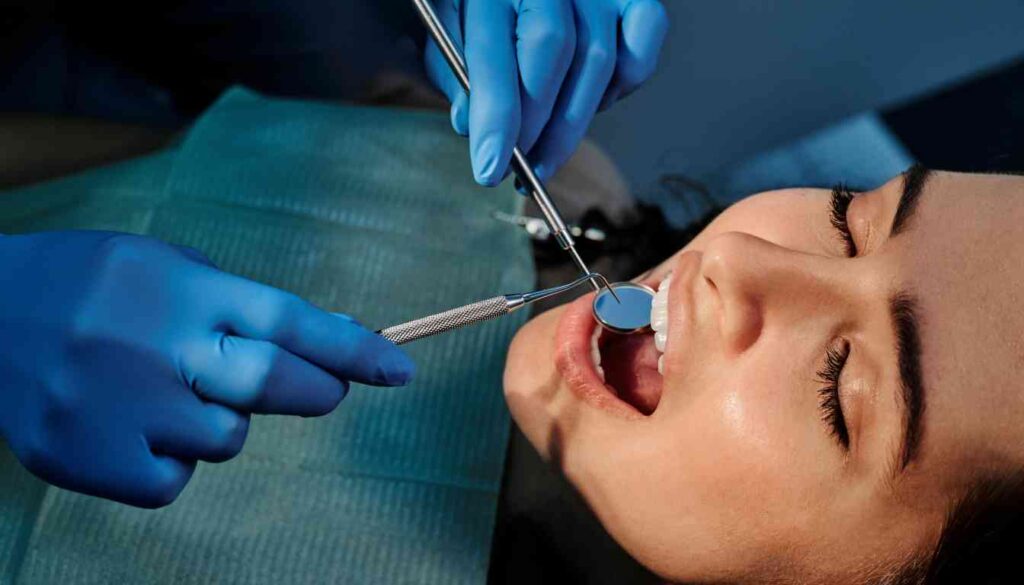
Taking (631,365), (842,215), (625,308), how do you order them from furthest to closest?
(631,365) < (625,308) < (842,215)

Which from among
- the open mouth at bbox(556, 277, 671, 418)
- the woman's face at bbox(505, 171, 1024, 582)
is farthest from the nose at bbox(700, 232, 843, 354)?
the open mouth at bbox(556, 277, 671, 418)

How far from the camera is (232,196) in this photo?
1.26m

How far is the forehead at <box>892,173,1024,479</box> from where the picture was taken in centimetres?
72

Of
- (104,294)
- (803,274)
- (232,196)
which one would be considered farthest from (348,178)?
(803,274)

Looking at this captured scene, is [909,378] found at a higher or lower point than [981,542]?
higher

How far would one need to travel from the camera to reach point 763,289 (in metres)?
0.81

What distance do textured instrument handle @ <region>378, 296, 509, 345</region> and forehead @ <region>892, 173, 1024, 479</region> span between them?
41 cm

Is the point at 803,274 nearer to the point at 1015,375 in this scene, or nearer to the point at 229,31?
the point at 1015,375

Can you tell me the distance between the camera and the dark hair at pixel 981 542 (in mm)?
763

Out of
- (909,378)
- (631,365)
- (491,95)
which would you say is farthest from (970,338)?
(491,95)

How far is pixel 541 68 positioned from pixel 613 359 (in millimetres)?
421

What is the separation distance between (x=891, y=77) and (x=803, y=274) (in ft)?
3.96

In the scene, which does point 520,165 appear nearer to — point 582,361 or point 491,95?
point 491,95

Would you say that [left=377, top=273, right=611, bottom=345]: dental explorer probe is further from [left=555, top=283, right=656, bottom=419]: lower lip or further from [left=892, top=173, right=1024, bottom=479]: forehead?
[left=892, top=173, right=1024, bottom=479]: forehead
